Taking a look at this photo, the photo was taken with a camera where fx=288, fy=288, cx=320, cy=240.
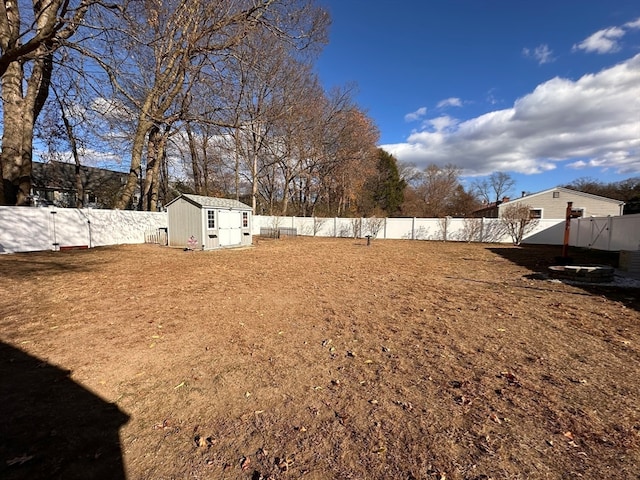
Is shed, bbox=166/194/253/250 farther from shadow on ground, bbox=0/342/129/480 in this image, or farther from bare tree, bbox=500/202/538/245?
bare tree, bbox=500/202/538/245

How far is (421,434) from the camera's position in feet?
6.86

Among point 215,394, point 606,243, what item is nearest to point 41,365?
point 215,394

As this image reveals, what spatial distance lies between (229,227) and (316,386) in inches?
528

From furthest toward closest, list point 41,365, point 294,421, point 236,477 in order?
1. point 41,365
2. point 294,421
3. point 236,477

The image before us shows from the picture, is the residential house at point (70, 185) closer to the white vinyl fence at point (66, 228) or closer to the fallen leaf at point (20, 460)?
the white vinyl fence at point (66, 228)

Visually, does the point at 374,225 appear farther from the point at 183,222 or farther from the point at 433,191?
the point at 433,191

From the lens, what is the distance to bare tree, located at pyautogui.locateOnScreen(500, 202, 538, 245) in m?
18.6

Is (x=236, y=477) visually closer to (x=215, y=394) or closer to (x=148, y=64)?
(x=215, y=394)

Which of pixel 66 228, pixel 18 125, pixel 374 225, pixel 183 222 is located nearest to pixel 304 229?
pixel 374 225

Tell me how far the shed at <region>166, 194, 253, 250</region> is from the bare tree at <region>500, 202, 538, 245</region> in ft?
57.4

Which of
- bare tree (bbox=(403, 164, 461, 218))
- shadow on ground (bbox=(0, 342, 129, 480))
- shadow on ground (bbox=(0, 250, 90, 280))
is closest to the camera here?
shadow on ground (bbox=(0, 342, 129, 480))

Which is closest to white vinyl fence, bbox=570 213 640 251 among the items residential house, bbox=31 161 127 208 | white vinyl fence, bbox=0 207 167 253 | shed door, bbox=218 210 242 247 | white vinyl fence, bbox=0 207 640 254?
white vinyl fence, bbox=0 207 640 254

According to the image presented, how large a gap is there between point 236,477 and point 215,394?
0.96 metres

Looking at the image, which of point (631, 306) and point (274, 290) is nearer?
point (631, 306)
